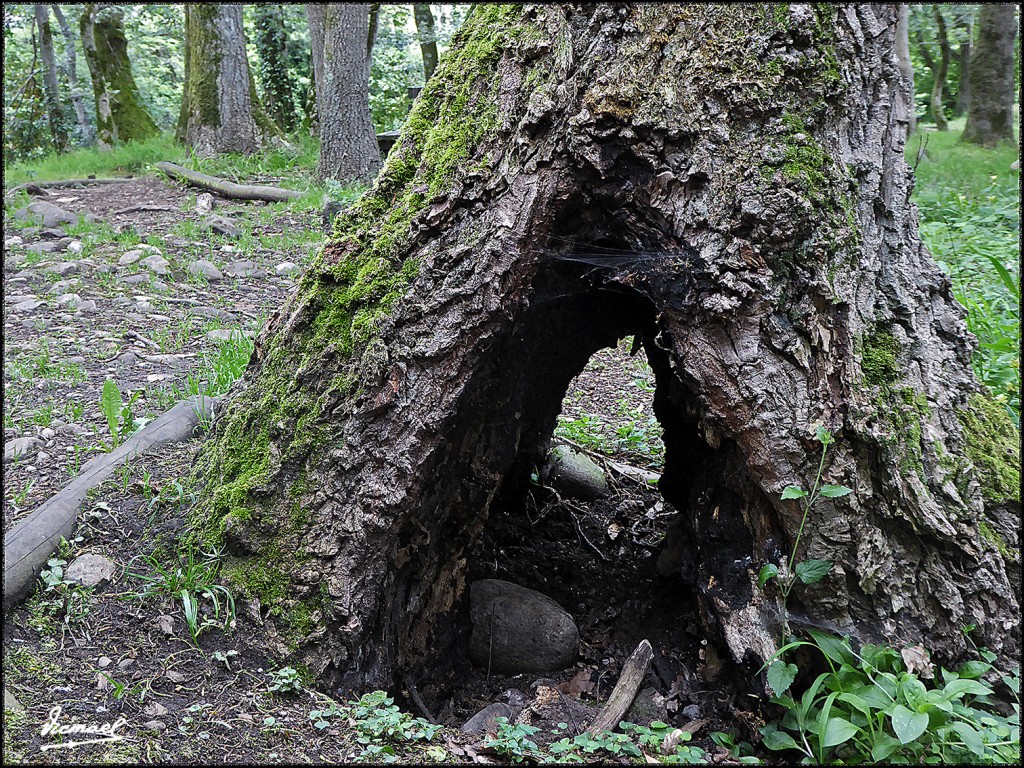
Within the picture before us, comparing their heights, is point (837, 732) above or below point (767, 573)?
below

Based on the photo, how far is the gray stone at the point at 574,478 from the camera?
432cm

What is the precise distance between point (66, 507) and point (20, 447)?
0.83 meters

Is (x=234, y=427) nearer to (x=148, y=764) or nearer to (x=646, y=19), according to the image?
(x=148, y=764)

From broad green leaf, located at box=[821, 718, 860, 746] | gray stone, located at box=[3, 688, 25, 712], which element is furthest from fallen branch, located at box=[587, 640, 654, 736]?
gray stone, located at box=[3, 688, 25, 712]

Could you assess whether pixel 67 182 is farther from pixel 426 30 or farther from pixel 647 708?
pixel 426 30

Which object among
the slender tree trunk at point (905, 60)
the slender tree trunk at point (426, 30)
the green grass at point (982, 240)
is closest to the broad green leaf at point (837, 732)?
the green grass at point (982, 240)

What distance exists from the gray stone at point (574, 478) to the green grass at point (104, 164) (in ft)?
25.4

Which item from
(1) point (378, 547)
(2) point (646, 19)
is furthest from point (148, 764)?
(2) point (646, 19)

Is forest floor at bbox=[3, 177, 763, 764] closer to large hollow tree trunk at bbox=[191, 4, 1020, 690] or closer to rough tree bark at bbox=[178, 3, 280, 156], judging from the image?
large hollow tree trunk at bbox=[191, 4, 1020, 690]

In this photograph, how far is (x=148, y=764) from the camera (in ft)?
6.40

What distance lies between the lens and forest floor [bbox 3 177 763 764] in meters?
2.17

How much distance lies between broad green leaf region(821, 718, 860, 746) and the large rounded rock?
1.24m

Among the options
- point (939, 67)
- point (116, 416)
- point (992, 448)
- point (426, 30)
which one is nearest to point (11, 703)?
point (116, 416)

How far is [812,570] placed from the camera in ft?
7.54
